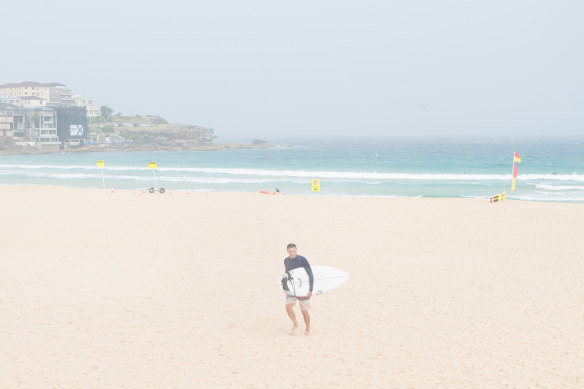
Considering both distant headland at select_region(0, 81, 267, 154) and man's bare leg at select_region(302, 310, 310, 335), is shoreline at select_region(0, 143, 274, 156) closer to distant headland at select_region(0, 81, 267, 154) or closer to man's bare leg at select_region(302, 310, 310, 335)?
distant headland at select_region(0, 81, 267, 154)

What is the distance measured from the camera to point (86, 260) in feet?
39.2

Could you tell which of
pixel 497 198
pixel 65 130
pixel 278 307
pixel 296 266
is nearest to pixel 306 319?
pixel 296 266

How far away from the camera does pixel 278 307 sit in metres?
9.07

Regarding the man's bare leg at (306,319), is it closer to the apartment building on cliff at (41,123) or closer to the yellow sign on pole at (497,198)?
the yellow sign on pole at (497,198)

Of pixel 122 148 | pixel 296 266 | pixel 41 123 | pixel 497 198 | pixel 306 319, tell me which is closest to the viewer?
pixel 296 266

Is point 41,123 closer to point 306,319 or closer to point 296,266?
point 306,319

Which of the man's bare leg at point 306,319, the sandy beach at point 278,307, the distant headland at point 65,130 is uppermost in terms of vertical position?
the distant headland at point 65,130

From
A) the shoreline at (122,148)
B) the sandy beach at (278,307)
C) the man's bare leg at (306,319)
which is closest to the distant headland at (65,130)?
the shoreline at (122,148)

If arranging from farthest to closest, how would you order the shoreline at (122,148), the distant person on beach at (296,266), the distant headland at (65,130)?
the distant headland at (65,130), the shoreline at (122,148), the distant person on beach at (296,266)

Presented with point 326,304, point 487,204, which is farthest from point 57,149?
point 326,304

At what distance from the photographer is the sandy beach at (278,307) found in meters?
6.46

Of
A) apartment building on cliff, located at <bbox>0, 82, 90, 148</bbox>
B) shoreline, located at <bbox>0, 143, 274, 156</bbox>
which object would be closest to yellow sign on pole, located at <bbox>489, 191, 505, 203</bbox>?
shoreline, located at <bbox>0, 143, 274, 156</bbox>

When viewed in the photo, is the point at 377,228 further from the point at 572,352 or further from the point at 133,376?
the point at 133,376

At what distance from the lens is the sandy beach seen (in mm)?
6457
